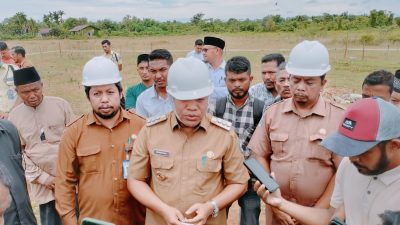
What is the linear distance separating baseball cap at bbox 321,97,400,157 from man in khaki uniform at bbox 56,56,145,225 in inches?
63.3

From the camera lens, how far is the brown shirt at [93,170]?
2.85m

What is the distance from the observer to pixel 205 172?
255 cm

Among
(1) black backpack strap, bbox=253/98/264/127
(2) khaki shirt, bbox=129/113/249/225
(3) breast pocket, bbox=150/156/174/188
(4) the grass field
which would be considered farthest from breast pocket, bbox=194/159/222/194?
(4) the grass field

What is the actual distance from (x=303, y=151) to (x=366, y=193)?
0.77 m

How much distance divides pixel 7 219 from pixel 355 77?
16056 millimetres

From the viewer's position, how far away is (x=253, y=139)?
3.09m

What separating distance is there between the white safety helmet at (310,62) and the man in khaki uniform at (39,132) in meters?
2.47

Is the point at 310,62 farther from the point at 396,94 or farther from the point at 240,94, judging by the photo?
the point at 396,94

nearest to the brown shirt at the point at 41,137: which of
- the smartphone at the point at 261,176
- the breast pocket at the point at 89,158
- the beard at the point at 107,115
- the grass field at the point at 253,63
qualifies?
the breast pocket at the point at 89,158

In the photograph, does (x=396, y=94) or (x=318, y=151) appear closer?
(x=318, y=151)

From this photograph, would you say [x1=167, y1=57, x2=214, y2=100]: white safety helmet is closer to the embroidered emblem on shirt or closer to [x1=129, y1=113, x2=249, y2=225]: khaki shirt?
[x1=129, y1=113, x2=249, y2=225]: khaki shirt

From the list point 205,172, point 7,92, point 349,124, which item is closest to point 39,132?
point 205,172

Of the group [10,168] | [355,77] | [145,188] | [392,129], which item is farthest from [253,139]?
[355,77]

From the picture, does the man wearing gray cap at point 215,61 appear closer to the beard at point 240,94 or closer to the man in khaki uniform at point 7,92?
the beard at point 240,94
